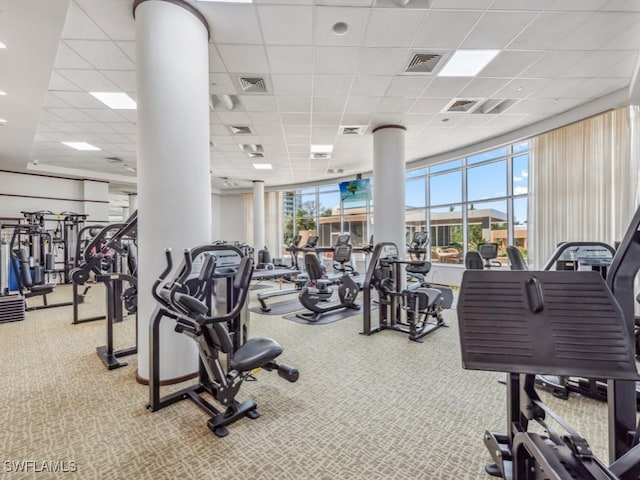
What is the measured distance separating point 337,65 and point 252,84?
140 cm

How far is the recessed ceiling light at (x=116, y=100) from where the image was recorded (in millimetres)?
4691

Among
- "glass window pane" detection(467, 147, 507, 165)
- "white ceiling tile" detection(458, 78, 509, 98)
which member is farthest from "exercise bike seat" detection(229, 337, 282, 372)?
"glass window pane" detection(467, 147, 507, 165)

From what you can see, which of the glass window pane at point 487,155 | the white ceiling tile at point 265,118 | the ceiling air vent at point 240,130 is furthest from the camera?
the glass window pane at point 487,155

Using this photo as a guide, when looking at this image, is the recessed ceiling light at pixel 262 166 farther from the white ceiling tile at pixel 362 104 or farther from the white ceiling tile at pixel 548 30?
the white ceiling tile at pixel 548 30

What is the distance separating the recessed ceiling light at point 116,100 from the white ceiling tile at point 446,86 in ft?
16.1

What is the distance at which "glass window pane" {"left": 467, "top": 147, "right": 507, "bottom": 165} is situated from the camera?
7.46 meters

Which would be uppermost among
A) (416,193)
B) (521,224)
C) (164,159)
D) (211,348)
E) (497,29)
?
(497,29)

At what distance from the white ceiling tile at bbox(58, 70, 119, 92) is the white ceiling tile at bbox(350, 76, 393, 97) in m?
3.64

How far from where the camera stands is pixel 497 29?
339cm

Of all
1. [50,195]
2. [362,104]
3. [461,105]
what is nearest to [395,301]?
[362,104]

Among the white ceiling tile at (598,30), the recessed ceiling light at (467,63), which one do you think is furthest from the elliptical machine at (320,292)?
the white ceiling tile at (598,30)

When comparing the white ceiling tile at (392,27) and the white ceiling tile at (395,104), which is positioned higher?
the white ceiling tile at (392,27)

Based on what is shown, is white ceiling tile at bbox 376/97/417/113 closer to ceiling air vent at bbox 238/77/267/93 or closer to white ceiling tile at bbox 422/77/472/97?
white ceiling tile at bbox 422/77/472/97

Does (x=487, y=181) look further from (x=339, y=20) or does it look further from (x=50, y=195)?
(x=50, y=195)
